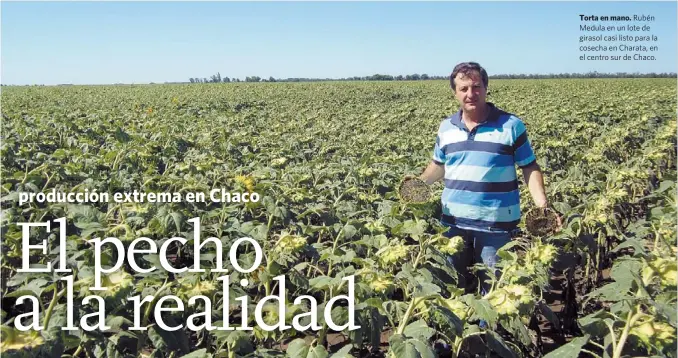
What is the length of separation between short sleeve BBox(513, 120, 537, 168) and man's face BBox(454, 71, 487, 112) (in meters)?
0.29

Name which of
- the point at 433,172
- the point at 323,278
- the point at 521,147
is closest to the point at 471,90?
the point at 521,147

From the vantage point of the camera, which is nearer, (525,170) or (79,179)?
(525,170)

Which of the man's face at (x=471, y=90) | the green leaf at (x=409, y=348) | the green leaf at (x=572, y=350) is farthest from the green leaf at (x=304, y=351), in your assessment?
the man's face at (x=471, y=90)

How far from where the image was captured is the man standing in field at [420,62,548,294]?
3.46 meters

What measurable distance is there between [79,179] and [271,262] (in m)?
3.02

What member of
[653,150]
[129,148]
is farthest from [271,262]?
[653,150]

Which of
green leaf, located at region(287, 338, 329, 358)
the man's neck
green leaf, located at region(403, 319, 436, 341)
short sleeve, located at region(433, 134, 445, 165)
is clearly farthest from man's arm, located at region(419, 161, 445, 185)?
green leaf, located at region(287, 338, 329, 358)

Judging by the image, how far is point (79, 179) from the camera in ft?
15.9

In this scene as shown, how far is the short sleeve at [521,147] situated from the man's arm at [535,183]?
0.16 ft

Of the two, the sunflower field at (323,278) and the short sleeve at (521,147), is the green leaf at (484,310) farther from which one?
the short sleeve at (521,147)

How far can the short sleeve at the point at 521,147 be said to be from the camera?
11.4ft

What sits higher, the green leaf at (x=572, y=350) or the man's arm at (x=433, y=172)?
the man's arm at (x=433, y=172)

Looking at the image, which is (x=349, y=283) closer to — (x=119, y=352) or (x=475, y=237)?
(x=119, y=352)

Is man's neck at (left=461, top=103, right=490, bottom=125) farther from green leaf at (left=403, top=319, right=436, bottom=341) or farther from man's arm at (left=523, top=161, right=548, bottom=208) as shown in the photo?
green leaf at (left=403, top=319, right=436, bottom=341)
